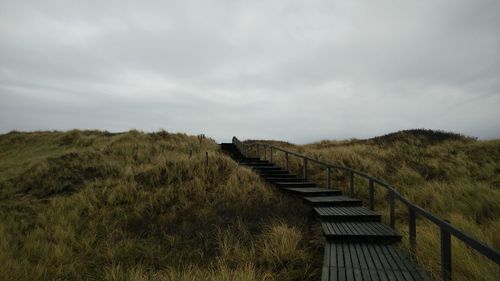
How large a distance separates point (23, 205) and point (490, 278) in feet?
42.8

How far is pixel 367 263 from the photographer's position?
4.93 m

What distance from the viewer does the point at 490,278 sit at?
3.83 m

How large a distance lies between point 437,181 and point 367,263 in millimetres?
10277

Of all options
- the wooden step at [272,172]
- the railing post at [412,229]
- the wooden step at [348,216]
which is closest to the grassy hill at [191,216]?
the railing post at [412,229]

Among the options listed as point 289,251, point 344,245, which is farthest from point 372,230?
point 289,251

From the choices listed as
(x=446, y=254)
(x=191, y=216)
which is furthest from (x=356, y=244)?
(x=191, y=216)

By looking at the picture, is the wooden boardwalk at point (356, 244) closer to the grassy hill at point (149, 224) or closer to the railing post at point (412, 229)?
the railing post at point (412, 229)

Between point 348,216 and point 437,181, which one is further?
point 437,181

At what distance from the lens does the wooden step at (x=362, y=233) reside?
19.9 feet

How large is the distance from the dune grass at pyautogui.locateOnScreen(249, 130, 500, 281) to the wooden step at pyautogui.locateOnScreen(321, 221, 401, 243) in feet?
1.41

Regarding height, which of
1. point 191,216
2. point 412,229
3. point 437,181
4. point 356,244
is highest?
point 437,181

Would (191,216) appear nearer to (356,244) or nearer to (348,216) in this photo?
(348,216)

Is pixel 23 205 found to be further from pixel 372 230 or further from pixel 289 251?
pixel 372 230

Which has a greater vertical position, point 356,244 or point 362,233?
point 362,233
